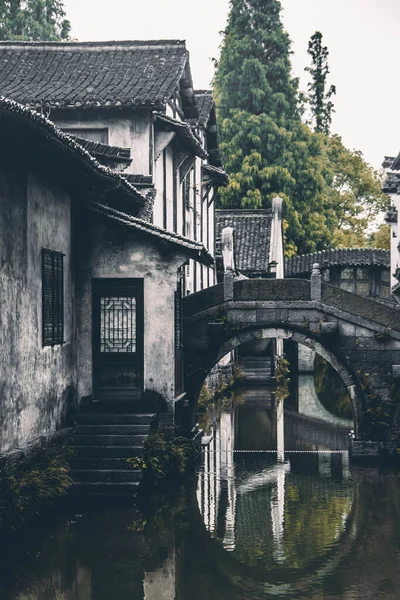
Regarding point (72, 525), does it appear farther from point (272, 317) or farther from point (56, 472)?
point (272, 317)

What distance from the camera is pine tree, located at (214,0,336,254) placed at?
45.4 meters

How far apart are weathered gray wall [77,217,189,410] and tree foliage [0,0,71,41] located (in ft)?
96.9

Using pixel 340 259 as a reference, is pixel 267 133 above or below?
above

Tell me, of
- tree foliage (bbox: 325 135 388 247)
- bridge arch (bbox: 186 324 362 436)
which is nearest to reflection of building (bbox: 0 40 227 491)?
bridge arch (bbox: 186 324 362 436)

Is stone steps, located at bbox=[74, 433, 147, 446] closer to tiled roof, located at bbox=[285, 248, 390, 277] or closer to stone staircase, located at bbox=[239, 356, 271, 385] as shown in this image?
stone staircase, located at bbox=[239, 356, 271, 385]

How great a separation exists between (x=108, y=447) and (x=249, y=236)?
24.8 meters

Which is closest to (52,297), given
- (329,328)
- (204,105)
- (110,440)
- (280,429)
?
(110,440)

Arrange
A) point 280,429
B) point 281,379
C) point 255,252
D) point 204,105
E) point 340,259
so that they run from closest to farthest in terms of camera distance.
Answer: point 280,429, point 204,105, point 281,379, point 255,252, point 340,259

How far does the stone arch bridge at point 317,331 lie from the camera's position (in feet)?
64.1

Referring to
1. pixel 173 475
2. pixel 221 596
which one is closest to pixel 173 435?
pixel 173 475

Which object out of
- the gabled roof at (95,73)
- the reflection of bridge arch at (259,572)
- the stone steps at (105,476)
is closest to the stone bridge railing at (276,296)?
the gabled roof at (95,73)

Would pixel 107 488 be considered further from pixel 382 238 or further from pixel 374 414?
pixel 382 238

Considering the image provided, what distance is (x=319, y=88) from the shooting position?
61.7 meters

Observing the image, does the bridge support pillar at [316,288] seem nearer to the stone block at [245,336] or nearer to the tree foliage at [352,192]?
the stone block at [245,336]
